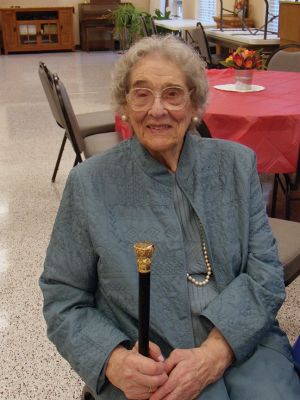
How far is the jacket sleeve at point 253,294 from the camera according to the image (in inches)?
48.0

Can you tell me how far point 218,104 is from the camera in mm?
2654

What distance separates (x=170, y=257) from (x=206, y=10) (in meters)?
9.69

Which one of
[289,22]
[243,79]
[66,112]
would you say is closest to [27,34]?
[289,22]

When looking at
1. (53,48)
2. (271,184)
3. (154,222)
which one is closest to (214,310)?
(154,222)

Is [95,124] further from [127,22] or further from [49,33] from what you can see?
[49,33]

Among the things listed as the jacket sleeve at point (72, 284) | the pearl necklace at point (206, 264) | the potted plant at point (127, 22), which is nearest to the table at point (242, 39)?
the potted plant at point (127, 22)

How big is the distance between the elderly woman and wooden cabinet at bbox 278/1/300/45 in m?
4.90

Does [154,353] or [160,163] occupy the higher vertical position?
[160,163]

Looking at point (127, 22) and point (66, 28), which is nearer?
point (127, 22)

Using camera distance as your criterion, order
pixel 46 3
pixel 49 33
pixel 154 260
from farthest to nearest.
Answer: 1. pixel 46 3
2. pixel 49 33
3. pixel 154 260

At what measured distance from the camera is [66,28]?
456 inches

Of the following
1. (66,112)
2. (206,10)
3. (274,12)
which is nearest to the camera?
(66,112)

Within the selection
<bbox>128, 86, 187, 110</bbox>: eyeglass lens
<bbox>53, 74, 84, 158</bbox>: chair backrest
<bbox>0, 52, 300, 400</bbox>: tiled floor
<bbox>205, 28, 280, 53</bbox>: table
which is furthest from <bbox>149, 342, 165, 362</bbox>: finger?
<bbox>205, 28, 280, 53</bbox>: table

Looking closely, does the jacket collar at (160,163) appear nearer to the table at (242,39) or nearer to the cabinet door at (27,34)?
the table at (242,39)
